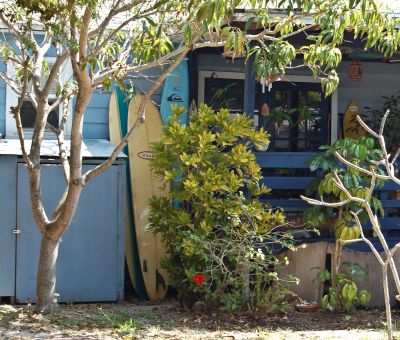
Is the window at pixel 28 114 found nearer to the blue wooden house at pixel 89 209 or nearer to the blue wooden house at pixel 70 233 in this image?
the blue wooden house at pixel 89 209

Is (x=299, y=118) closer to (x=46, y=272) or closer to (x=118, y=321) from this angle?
(x=118, y=321)

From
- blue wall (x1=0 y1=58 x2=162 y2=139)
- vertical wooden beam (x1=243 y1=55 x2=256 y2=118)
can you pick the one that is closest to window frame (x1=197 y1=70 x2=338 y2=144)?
blue wall (x1=0 y1=58 x2=162 y2=139)

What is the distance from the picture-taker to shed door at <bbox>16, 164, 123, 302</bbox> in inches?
363

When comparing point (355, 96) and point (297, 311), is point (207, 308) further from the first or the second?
point (355, 96)

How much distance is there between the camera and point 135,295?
33.2 feet

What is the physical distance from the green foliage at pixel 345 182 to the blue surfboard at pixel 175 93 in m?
2.20

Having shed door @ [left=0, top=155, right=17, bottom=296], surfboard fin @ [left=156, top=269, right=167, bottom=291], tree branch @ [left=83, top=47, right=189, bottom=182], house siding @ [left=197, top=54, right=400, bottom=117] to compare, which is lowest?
surfboard fin @ [left=156, top=269, right=167, bottom=291]

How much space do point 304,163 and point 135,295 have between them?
286 cm

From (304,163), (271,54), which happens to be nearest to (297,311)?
(304,163)

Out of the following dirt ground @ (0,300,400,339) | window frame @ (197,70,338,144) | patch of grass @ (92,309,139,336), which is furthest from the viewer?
window frame @ (197,70,338,144)

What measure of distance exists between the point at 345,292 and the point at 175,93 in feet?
11.6

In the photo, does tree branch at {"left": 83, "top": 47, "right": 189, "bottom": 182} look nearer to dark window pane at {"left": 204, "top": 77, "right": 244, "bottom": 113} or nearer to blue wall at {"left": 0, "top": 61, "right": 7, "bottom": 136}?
blue wall at {"left": 0, "top": 61, "right": 7, "bottom": 136}

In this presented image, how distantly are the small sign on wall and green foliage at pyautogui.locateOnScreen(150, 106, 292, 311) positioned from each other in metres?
3.19

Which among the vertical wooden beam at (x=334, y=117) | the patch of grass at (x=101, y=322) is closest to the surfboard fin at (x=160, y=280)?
the patch of grass at (x=101, y=322)
